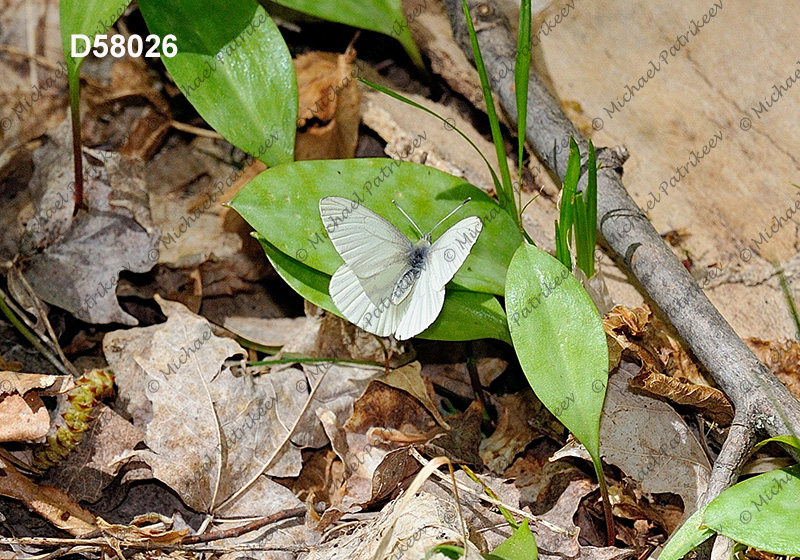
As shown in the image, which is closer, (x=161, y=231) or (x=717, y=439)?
(x=717, y=439)

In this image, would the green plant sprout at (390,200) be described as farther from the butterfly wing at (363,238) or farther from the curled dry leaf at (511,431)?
the curled dry leaf at (511,431)

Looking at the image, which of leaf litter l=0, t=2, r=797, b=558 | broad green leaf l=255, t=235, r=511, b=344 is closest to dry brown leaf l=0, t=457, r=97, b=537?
leaf litter l=0, t=2, r=797, b=558

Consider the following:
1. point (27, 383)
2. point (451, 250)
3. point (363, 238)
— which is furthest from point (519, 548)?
point (27, 383)

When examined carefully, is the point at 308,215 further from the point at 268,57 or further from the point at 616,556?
the point at 616,556

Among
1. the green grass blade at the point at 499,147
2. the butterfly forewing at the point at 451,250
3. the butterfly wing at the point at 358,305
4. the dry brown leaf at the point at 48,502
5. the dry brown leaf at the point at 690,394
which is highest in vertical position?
the green grass blade at the point at 499,147

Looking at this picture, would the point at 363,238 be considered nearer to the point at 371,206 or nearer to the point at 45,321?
the point at 371,206

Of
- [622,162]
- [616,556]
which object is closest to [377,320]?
[616,556]

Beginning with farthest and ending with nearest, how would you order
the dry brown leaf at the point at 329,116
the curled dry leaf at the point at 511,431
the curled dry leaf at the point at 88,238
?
1. the dry brown leaf at the point at 329,116
2. the curled dry leaf at the point at 88,238
3. the curled dry leaf at the point at 511,431

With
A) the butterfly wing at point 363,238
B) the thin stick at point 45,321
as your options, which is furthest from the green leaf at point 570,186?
the thin stick at point 45,321
